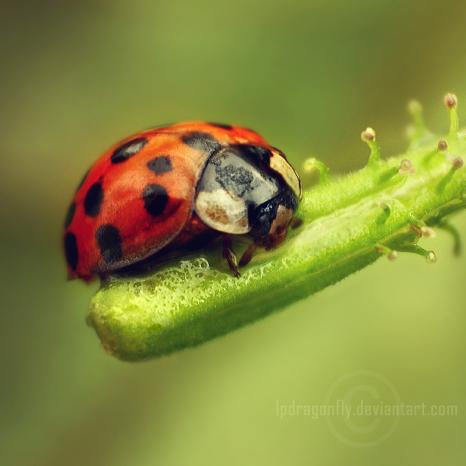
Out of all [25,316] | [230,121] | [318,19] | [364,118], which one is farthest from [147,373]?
[318,19]

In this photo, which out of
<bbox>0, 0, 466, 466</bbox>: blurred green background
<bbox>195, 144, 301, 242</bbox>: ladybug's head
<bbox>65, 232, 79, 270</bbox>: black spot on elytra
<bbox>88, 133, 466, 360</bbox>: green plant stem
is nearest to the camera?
<bbox>88, 133, 466, 360</bbox>: green plant stem

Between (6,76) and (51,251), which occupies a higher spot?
(6,76)

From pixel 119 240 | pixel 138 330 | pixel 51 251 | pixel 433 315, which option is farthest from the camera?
pixel 51 251

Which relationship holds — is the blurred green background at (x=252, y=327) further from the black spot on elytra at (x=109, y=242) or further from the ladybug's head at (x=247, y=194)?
the black spot on elytra at (x=109, y=242)

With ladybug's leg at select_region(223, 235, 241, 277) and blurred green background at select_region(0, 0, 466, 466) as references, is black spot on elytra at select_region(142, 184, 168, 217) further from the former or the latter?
blurred green background at select_region(0, 0, 466, 466)

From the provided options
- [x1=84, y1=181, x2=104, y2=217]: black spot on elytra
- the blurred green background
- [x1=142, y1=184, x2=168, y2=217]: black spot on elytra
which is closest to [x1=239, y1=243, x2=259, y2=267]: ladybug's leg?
[x1=142, y1=184, x2=168, y2=217]: black spot on elytra

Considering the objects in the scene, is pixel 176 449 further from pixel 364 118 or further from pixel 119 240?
pixel 364 118

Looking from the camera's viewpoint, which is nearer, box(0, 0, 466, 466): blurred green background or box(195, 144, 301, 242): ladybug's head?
box(195, 144, 301, 242): ladybug's head
